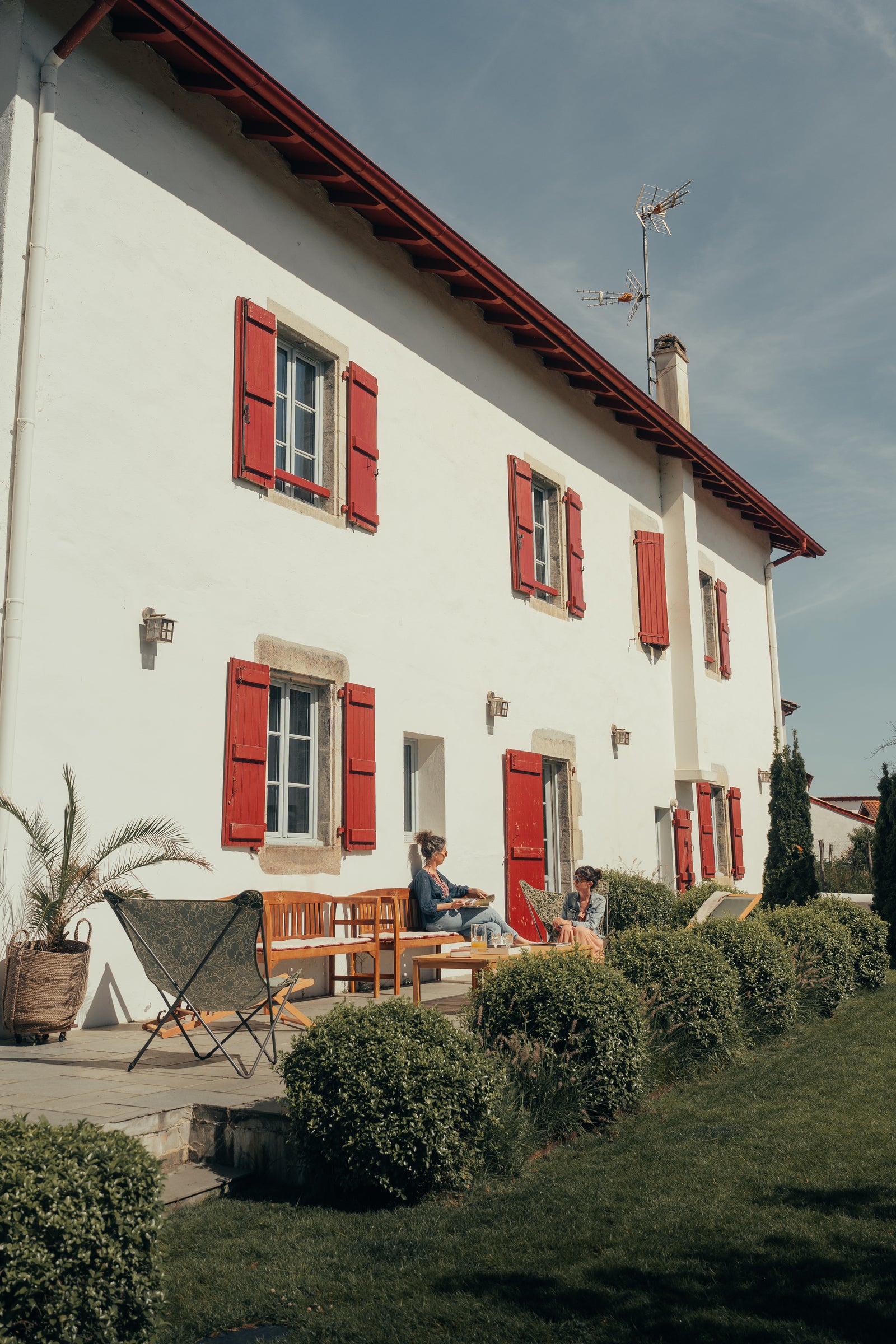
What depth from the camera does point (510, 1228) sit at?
356cm

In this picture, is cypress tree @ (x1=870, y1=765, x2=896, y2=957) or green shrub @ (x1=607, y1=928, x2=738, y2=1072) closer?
green shrub @ (x1=607, y1=928, x2=738, y2=1072)

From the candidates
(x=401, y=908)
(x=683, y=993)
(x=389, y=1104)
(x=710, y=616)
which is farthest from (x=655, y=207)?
(x=389, y=1104)

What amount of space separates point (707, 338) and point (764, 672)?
219 inches

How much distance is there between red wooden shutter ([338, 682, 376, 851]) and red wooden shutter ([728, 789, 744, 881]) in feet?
28.2

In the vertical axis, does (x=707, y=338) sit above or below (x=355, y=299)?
above

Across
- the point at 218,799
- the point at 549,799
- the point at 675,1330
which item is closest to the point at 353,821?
the point at 218,799

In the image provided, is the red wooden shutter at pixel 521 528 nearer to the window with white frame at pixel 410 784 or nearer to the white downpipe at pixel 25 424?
the window with white frame at pixel 410 784

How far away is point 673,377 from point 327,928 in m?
11.3

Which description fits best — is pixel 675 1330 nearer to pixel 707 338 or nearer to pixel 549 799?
pixel 549 799

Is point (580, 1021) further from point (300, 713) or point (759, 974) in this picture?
point (300, 713)

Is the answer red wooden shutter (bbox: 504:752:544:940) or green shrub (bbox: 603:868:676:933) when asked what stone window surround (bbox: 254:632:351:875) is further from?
green shrub (bbox: 603:868:676:933)

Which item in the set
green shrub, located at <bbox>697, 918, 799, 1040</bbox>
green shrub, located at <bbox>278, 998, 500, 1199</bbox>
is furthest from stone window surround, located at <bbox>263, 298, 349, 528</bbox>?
green shrub, located at <bbox>278, 998, 500, 1199</bbox>

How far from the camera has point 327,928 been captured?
8.07 meters

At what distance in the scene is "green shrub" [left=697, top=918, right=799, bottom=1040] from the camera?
7219mm
